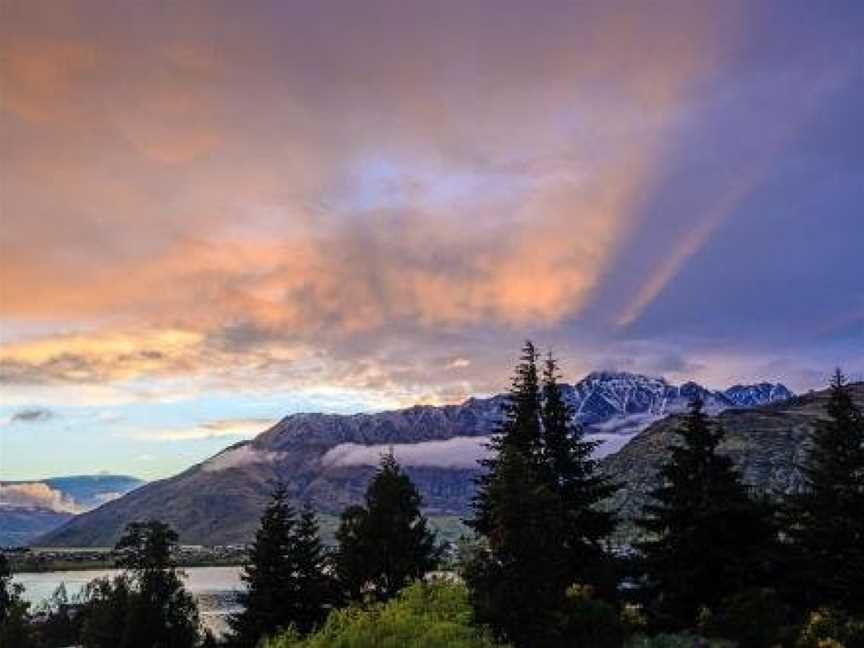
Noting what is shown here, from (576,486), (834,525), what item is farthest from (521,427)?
(834,525)

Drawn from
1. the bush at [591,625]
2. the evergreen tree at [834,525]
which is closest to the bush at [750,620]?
the bush at [591,625]

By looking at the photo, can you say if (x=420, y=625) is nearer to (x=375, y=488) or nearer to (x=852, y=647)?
(x=852, y=647)

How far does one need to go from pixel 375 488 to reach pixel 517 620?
17791mm

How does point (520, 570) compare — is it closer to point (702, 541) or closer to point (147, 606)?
point (702, 541)

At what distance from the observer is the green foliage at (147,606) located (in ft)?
215

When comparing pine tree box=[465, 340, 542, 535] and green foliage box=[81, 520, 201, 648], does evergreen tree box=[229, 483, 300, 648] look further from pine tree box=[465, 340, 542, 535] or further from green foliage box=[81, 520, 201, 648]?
green foliage box=[81, 520, 201, 648]

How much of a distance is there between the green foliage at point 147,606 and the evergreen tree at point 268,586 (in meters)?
20.4

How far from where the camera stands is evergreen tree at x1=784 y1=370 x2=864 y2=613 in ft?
101

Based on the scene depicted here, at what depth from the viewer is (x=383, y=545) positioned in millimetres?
41594

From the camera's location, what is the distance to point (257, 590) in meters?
46.8

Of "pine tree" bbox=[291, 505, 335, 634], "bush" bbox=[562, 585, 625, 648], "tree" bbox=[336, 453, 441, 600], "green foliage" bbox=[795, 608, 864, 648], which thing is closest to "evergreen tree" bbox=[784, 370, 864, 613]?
"green foliage" bbox=[795, 608, 864, 648]

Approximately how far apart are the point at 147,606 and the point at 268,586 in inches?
970

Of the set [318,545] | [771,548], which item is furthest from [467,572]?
[318,545]

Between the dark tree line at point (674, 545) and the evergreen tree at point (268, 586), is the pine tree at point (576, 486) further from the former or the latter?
the evergreen tree at point (268, 586)
